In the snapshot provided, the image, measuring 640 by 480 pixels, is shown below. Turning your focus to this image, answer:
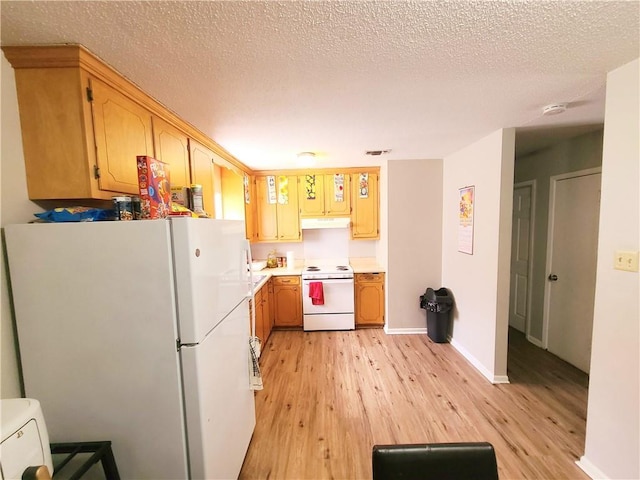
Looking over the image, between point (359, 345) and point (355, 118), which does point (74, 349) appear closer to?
point (355, 118)

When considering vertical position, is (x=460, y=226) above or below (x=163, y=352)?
above

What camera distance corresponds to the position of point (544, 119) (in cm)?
204

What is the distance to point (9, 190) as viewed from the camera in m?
1.10

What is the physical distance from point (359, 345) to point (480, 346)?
4.32 ft

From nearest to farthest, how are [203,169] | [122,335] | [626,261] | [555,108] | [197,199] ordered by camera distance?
[122,335] → [626,261] → [197,199] → [555,108] → [203,169]

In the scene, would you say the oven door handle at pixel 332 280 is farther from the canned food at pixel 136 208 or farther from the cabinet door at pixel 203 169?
the canned food at pixel 136 208

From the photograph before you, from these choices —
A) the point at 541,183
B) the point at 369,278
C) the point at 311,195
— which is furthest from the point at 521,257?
the point at 311,195

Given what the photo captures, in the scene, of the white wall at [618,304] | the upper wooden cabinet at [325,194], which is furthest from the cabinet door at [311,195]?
the white wall at [618,304]

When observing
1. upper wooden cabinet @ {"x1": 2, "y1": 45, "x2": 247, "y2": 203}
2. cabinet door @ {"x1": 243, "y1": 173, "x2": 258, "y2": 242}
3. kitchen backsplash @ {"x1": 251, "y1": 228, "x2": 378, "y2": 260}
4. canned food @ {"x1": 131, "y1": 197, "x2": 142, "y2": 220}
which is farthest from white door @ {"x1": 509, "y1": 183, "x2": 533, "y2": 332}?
upper wooden cabinet @ {"x1": 2, "y1": 45, "x2": 247, "y2": 203}

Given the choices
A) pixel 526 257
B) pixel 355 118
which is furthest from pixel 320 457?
pixel 526 257

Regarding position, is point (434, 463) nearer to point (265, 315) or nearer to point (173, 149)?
point (173, 149)

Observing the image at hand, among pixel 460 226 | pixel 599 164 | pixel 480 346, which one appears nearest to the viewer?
pixel 599 164

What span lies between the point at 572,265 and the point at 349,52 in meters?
3.11

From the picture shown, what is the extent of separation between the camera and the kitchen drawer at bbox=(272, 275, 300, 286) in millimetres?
3652
